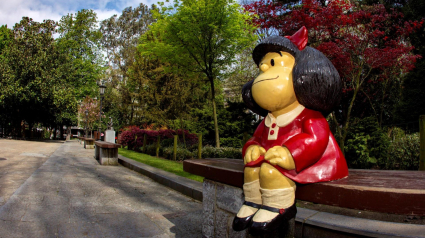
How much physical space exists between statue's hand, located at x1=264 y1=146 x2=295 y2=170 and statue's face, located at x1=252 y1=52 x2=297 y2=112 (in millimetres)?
380

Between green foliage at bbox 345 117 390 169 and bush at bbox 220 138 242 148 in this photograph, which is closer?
green foliage at bbox 345 117 390 169

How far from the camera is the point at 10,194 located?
4.64m

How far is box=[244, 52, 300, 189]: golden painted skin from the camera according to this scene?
1.61m

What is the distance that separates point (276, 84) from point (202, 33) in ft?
29.0

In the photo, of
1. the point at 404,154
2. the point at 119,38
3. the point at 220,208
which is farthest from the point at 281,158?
the point at 119,38

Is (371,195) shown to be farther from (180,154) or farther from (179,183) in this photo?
(180,154)

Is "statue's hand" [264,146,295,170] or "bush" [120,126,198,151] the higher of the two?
"statue's hand" [264,146,295,170]

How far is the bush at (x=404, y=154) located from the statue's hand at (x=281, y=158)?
677 cm

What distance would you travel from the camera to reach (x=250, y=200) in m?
1.73

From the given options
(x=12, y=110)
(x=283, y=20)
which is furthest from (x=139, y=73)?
(x=283, y=20)

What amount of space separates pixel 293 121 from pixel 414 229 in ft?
2.81

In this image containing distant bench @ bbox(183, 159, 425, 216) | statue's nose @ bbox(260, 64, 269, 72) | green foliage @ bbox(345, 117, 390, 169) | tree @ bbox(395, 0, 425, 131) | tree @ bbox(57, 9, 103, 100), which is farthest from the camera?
tree @ bbox(57, 9, 103, 100)

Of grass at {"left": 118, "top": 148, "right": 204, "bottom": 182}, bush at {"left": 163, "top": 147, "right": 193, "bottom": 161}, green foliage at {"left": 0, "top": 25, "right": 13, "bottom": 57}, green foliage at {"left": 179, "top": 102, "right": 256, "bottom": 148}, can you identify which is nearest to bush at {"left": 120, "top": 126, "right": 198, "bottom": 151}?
green foliage at {"left": 179, "top": 102, "right": 256, "bottom": 148}

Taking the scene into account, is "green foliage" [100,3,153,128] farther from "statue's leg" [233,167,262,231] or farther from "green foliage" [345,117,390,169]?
"statue's leg" [233,167,262,231]
